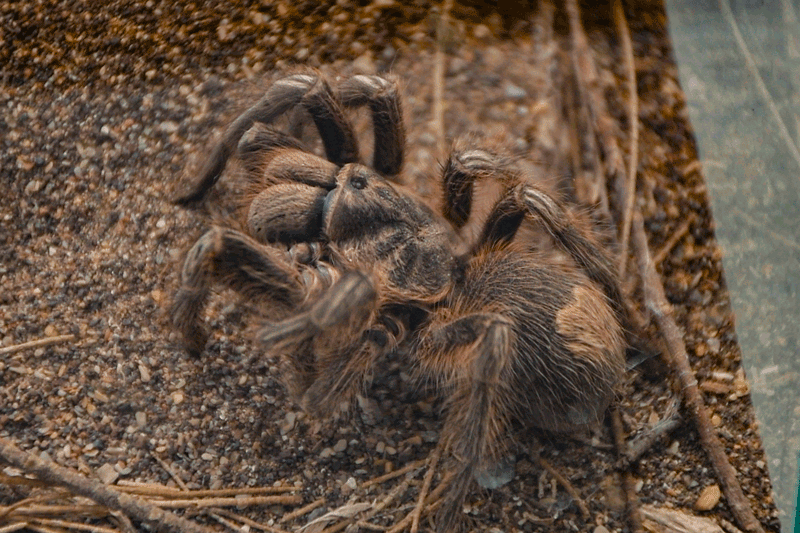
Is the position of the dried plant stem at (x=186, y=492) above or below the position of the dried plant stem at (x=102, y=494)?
below

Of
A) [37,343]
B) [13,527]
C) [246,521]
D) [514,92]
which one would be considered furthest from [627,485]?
[37,343]

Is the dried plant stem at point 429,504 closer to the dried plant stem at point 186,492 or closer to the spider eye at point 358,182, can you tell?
the dried plant stem at point 186,492

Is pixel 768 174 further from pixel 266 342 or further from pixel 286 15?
pixel 286 15

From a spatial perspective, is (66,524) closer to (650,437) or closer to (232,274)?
(232,274)

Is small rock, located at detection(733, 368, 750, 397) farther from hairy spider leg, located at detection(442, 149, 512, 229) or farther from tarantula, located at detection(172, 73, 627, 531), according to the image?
hairy spider leg, located at detection(442, 149, 512, 229)

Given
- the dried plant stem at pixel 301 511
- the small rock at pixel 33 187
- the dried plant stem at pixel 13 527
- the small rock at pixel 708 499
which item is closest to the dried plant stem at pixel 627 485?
the small rock at pixel 708 499

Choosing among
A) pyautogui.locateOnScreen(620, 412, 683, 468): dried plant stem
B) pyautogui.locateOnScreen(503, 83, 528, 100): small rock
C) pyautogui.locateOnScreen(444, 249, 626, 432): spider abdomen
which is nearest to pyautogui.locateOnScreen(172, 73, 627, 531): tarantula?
pyautogui.locateOnScreen(444, 249, 626, 432): spider abdomen

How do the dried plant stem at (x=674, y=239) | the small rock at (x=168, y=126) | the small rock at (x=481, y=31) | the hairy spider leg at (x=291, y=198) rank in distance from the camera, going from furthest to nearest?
the small rock at (x=481, y=31), the small rock at (x=168, y=126), the dried plant stem at (x=674, y=239), the hairy spider leg at (x=291, y=198)
